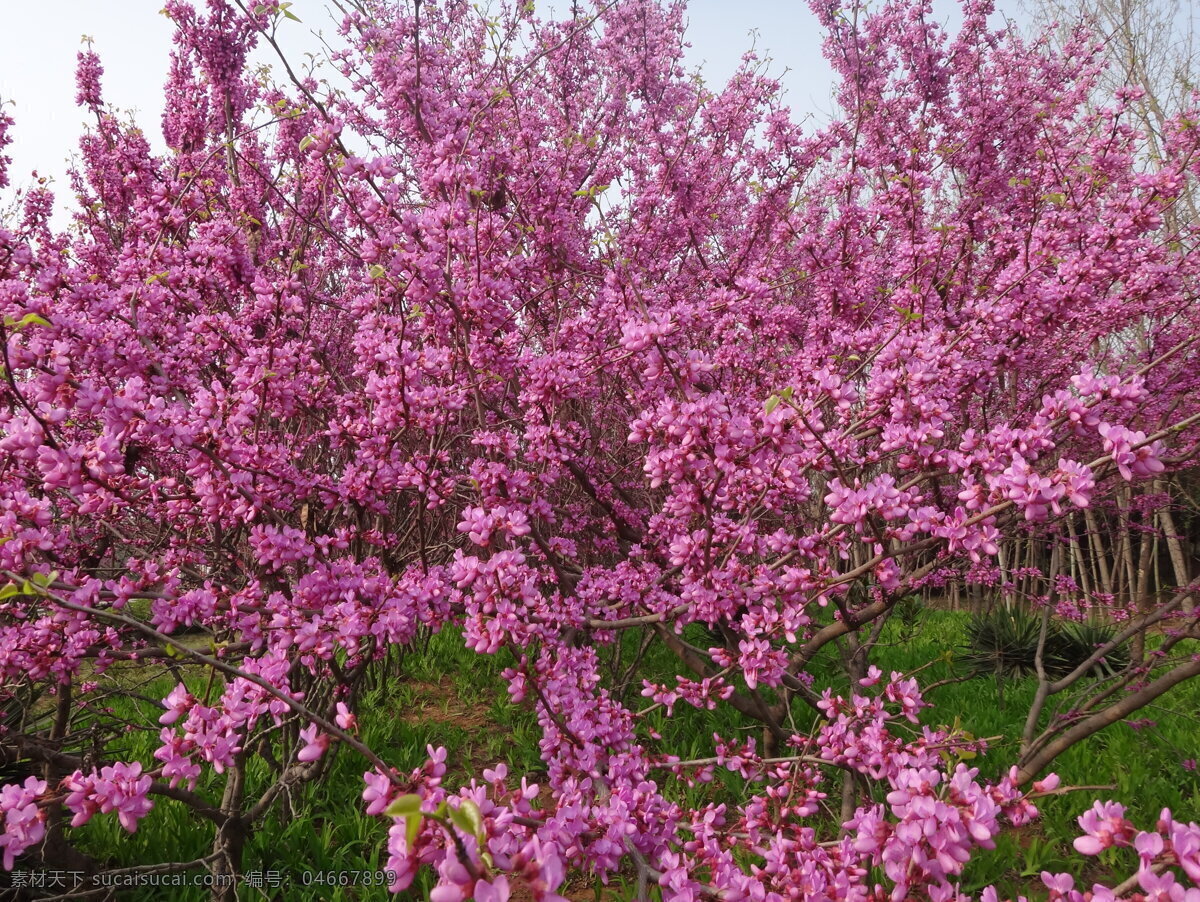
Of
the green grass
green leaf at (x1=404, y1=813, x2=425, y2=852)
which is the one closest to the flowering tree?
green leaf at (x1=404, y1=813, x2=425, y2=852)

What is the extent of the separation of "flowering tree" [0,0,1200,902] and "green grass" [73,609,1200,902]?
0.30m

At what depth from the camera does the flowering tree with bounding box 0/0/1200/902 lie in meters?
2.08

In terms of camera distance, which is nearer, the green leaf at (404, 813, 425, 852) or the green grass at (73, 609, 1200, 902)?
the green leaf at (404, 813, 425, 852)

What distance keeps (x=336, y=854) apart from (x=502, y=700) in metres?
2.12

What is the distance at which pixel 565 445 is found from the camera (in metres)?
3.68

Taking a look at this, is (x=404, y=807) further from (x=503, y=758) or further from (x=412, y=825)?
(x=503, y=758)

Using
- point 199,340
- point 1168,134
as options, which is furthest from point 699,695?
point 1168,134

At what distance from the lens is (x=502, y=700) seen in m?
5.68

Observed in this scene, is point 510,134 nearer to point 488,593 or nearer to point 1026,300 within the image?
point 1026,300

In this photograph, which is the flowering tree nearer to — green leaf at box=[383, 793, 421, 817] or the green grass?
green leaf at box=[383, 793, 421, 817]

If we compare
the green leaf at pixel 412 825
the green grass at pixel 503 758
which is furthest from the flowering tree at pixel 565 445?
the green grass at pixel 503 758

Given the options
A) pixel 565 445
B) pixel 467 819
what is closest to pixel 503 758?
pixel 565 445

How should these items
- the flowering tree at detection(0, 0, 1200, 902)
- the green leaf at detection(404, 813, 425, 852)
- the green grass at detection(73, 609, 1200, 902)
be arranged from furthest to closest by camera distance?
the green grass at detection(73, 609, 1200, 902) → the flowering tree at detection(0, 0, 1200, 902) → the green leaf at detection(404, 813, 425, 852)

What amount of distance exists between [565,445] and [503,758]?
289 centimetres
